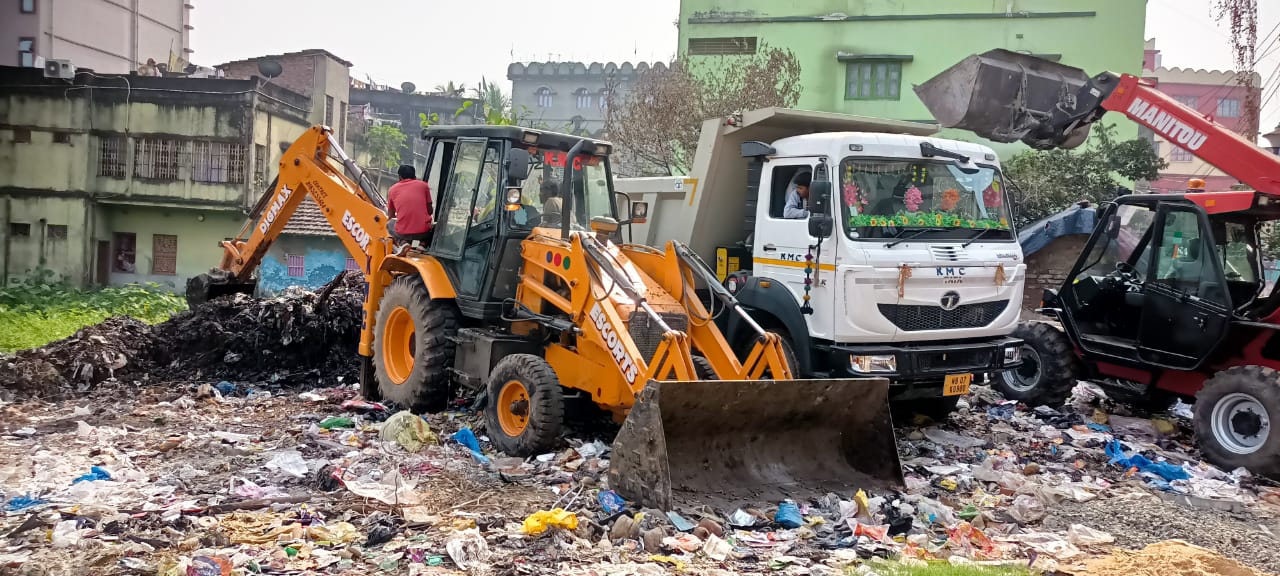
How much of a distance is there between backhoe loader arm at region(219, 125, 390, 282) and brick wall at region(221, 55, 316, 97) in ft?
61.9

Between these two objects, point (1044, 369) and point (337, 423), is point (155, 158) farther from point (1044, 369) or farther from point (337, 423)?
point (1044, 369)

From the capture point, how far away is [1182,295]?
8.06 meters

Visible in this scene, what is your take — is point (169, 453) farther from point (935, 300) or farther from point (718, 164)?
point (935, 300)

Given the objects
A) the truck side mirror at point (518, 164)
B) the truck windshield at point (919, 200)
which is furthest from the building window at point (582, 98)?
the truck side mirror at point (518, 164)

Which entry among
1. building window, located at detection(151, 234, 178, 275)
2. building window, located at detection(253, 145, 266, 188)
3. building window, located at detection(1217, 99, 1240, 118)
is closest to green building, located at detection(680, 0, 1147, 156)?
building window, located at detection(253, 145, 266, 188)

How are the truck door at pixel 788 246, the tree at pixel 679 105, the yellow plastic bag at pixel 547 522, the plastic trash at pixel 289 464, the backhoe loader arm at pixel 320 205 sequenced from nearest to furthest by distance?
the yellow plastic bag at pixel 547 522 < the plastic trash at pixel 289 464 < the truck door at pixel 788 246 < the backhoe loader arm at pixel 320 205 < the tree at pixel 679 105

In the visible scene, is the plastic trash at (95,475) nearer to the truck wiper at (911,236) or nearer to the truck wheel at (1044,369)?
the truck wiper at (911,236)

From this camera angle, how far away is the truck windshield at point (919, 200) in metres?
7.39

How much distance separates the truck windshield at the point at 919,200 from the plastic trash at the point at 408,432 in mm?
3444

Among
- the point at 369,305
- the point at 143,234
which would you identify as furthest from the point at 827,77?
the point at 369,305

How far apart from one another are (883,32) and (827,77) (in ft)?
5.88

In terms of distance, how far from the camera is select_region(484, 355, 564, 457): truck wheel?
6.66 m

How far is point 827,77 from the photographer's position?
26.0 metres

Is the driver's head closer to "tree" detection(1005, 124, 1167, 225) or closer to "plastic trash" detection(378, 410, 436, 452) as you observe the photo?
"plastic trash" detection(378, 410, 436, 452)
